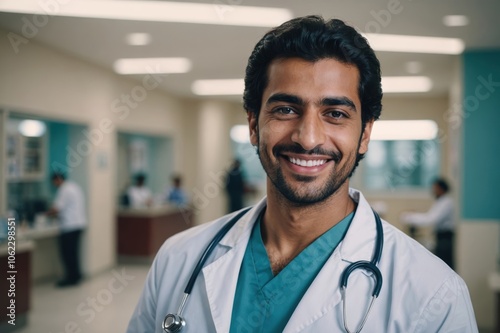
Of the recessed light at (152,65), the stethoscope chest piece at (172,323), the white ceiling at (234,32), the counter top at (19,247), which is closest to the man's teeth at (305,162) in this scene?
the stethoscope chest piece at (172,323)

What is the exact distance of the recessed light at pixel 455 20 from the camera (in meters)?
4.01

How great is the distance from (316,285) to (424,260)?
0.24 metres

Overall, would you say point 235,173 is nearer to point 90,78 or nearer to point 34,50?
point 90,78

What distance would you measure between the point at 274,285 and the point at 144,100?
7062mm

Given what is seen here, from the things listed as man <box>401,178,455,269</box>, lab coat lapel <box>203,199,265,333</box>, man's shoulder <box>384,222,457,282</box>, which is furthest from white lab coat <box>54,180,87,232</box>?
man's shoulder <box>384,222,457,282</box>

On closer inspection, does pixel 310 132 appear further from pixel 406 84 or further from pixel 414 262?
pixel 406 84

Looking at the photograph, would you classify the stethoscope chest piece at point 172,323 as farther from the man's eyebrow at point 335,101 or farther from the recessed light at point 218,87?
the recessed light at point 218,87

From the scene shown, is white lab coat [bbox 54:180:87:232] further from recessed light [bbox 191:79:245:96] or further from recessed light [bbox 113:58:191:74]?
recessed light [bbox 191:79:245:96]

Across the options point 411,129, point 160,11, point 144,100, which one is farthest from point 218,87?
point 411,129

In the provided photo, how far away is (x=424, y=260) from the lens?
1035 mm

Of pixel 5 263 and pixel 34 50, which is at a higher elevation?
pixel 34 50

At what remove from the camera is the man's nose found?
1.05m

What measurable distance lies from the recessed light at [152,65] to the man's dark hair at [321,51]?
15.8 feet

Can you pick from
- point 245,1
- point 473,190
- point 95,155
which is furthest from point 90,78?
point 473,190
